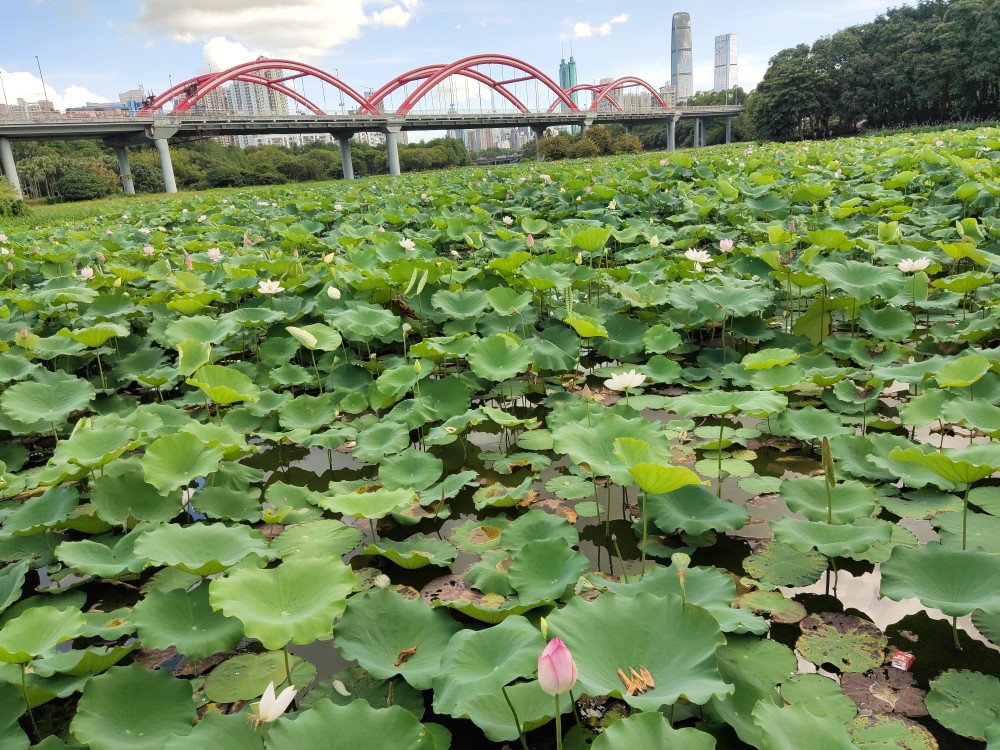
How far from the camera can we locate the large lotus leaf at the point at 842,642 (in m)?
1.40

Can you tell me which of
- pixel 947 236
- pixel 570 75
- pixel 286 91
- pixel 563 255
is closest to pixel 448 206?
pixel 563 255

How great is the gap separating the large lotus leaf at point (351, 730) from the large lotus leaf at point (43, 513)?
4.40ft

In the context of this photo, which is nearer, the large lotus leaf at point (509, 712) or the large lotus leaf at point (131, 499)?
the large lotus leaf at point (509, 712)

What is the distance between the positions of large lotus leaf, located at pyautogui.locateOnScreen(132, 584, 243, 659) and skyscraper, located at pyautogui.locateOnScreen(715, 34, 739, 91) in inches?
8062

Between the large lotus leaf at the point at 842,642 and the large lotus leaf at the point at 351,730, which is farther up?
the large lotus leaf at the point at 351,730

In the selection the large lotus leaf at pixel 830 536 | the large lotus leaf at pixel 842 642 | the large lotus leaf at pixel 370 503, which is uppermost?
the large lotus leaf at pixel 370 503

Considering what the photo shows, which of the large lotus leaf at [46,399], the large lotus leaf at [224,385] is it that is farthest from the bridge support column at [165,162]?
the large lotus leaf at [224,385]

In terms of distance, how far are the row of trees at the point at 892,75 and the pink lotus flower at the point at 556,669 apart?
4519 cm

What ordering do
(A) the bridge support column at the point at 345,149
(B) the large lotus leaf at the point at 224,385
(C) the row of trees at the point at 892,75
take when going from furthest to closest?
1. (A) the bridge support column at the point at 345,149
2. (C) the row of trees at the point at 892,75
3. (B) the large lotus leaf at the point at 224,385

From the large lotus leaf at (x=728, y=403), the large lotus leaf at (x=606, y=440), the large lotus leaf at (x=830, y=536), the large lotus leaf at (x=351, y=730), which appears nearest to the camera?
the large lotus leaf at (x=351, y=730)

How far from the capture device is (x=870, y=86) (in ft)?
138

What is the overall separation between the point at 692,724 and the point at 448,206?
24.3ft

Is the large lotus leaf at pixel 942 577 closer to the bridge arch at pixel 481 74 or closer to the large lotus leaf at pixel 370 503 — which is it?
the large lotus leaf at pixel 370 503

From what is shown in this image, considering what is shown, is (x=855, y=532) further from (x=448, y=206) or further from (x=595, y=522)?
(x=448, y=206)
